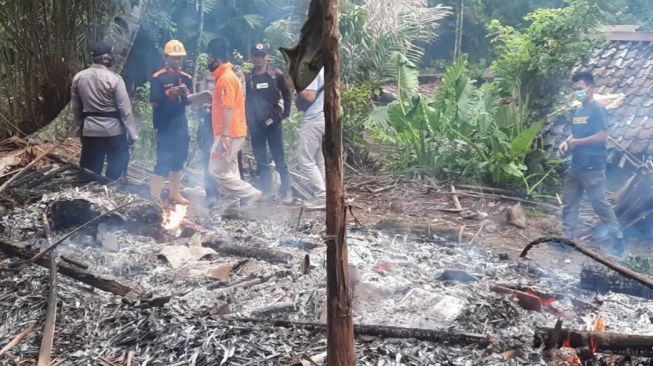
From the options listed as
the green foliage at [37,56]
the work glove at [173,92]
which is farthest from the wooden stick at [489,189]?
the green foliage at [37,56]

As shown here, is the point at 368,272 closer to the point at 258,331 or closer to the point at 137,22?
the point at 258,331

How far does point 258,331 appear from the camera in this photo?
419cm

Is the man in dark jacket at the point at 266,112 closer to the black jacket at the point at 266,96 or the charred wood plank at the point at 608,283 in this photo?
the black jacket at the point at 266,96

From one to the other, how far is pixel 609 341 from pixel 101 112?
595 cm

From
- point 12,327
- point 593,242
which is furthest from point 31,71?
point 593,242

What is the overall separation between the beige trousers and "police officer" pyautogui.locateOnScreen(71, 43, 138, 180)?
108cm

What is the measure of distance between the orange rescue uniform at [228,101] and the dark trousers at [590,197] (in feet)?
13.5

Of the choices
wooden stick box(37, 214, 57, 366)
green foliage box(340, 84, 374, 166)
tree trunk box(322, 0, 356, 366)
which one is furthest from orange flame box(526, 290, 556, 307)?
green foliage box(340, 84, 374, 166)

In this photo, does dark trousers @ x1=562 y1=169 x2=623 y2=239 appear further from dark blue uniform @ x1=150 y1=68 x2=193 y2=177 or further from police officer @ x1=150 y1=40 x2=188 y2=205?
dark blue uniform @ x1=150 y1=68 x2=193 y2=177

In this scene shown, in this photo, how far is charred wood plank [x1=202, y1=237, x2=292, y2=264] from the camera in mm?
5836

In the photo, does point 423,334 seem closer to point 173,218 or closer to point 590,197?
point 173,218

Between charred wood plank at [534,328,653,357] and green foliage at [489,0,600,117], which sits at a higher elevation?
green foliage at [489,0,600,117]

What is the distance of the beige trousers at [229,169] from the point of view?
26.3 feet

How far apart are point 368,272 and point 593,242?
3.57m
